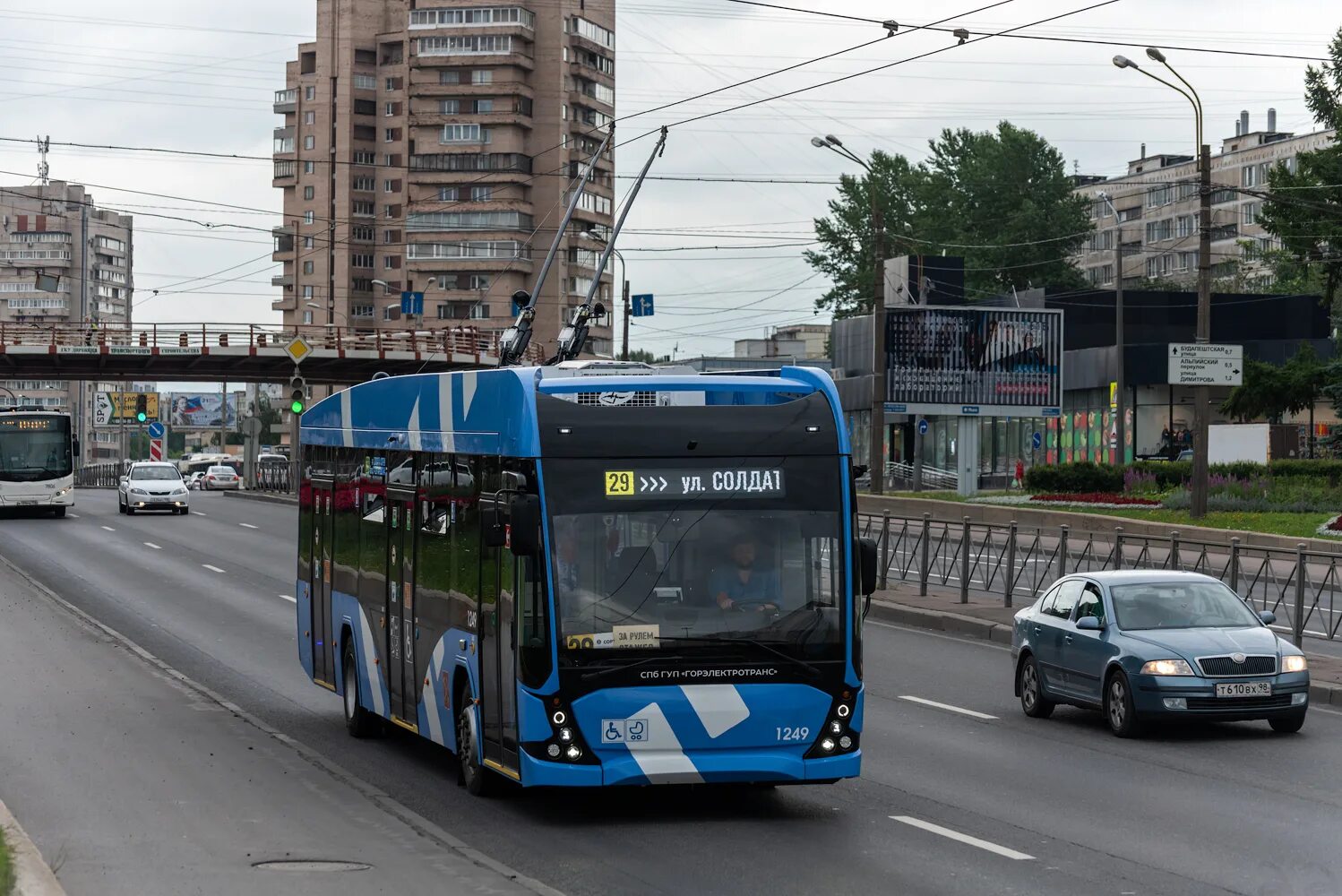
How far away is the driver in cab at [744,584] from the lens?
10742mm

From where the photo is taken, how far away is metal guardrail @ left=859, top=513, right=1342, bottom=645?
2102cm

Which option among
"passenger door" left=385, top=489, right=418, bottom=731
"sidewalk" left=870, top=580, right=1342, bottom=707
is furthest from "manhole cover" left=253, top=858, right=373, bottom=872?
"sidewalk" left=870, top=580, right=1342, bottom=707

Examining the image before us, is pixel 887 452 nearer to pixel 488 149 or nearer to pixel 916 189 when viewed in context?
pixel 916 189

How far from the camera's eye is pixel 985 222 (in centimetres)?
10881

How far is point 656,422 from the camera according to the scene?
11.0 meters

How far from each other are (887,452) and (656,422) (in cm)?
6828

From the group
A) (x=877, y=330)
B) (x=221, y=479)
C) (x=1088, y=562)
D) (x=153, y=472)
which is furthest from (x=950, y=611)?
(x=221, y=479)

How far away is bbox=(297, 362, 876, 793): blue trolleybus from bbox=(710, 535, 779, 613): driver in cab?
0.03 feet

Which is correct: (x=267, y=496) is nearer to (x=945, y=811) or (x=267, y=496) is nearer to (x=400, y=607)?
(x=400, y=607)

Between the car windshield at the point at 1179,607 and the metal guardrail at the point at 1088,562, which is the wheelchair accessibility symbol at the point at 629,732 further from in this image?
the metal guardrail at the point at 1088,562

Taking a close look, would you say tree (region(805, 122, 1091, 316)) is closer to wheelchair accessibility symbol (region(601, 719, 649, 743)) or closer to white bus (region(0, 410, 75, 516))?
white bus (region(0, 410, 75, 516))

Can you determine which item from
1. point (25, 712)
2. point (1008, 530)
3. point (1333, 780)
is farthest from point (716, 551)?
point (1008, 530)

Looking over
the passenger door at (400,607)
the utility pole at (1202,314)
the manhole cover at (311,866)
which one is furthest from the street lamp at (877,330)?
the manhole cover at (311,866)

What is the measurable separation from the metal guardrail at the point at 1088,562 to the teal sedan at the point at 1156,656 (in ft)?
18.2
